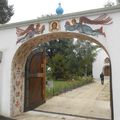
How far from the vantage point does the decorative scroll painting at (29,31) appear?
9548mm

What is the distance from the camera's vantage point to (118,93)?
26.3 ft

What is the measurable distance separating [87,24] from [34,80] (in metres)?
4.02

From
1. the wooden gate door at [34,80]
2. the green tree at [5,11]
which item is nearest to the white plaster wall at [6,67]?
the wooden gate door at [34,80]

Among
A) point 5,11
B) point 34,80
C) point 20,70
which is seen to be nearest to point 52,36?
point 20,70

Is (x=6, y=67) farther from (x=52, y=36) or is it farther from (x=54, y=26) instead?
(x=54, y=26)

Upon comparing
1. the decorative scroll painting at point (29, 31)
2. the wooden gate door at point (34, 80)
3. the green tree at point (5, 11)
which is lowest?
the wooden gate door at point (34, 80)

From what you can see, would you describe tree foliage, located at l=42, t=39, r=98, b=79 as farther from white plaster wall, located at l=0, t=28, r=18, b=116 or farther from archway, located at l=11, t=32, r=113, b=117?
white plaster wall, located at l=0, t=28, r=18, b=116

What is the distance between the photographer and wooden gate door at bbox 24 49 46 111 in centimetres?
1108

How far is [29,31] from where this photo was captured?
9.82m

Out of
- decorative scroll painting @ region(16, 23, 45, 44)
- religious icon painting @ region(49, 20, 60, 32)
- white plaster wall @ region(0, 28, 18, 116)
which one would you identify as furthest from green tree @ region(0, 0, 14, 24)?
religious icon painting @ region(49, 20, 60, 32)

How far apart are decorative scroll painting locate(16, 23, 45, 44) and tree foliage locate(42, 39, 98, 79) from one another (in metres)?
18.7

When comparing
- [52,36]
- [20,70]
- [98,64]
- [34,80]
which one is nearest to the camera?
Result: [52,36]

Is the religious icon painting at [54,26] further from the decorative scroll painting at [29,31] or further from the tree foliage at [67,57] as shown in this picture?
the tree foliage at [67,57]

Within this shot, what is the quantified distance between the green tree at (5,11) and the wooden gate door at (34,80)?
14505mm
